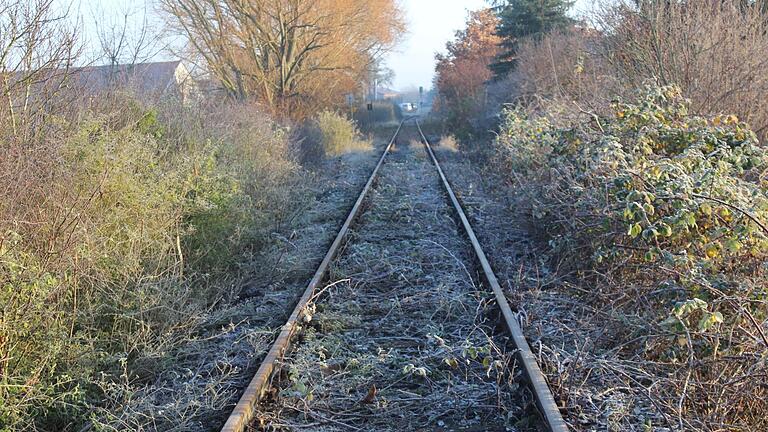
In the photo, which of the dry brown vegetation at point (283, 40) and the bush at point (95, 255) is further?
the dry brown vegetation at point (283, 40)

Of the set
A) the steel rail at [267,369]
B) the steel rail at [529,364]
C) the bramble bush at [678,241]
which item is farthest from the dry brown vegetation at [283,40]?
the steel rail at [529,364]

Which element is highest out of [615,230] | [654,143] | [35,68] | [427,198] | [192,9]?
[192,9]

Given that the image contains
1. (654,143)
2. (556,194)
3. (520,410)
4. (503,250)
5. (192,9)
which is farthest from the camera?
(192,9)

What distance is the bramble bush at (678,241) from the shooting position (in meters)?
4.36

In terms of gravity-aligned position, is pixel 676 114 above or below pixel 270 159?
above

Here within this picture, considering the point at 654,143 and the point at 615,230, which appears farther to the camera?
the point at 654,143

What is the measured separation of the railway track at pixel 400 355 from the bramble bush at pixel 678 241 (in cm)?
95

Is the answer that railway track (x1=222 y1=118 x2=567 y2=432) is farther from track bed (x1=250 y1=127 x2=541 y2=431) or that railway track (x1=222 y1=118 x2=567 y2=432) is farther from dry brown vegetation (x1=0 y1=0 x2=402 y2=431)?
dry brown vegetation (x1=0 y1=0 x2=402 y2=431)

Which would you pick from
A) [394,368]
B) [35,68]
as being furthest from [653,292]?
[35,68]

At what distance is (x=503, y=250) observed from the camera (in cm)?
923

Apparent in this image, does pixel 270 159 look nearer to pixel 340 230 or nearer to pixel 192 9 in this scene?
pixel 340 230

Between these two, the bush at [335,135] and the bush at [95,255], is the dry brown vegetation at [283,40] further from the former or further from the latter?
the bush at [95,255]

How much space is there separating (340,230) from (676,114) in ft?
16.2

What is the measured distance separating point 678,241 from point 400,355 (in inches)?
104
